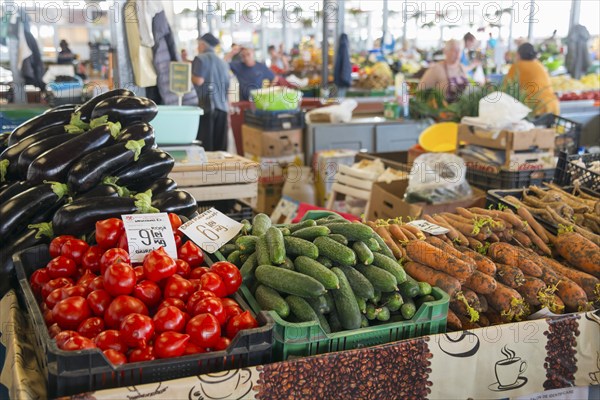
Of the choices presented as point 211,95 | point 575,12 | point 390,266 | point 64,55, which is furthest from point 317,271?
point 575,12

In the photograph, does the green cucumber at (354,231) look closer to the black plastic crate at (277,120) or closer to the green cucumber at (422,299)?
the green cucumber at (422,299)

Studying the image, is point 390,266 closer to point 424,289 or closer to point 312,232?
point 424,289

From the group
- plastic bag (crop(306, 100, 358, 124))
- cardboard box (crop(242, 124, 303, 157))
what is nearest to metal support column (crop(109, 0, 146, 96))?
cardboard box (crop(242, 124, 303, 157))

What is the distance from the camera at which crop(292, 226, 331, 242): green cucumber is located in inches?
83.9

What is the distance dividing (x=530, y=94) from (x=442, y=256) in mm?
3843

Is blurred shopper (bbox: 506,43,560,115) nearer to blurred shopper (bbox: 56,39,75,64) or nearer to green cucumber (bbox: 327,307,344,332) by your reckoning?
green cucumber (bbox: 327,307,344,332)

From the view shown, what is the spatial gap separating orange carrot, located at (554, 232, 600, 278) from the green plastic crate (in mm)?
856

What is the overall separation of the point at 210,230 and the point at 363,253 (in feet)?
1.87

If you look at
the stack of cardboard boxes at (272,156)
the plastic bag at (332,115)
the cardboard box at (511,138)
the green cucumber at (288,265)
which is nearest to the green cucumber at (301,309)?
the green cucumber at (288,265)

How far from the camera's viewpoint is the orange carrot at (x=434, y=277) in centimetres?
218

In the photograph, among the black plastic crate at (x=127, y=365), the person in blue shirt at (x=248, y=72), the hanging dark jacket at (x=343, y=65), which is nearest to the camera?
the black plastic crate at (x=127, y=365)

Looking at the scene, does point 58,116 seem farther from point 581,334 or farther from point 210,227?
point 581,334

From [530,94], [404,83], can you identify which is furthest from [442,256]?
[404,83]

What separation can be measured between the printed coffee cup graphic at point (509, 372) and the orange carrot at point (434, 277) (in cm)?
27
